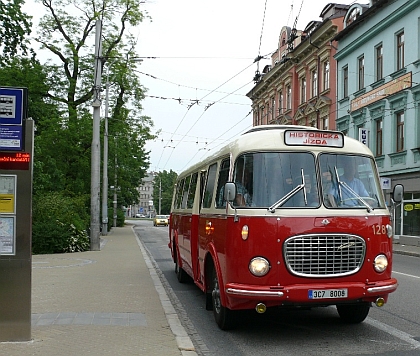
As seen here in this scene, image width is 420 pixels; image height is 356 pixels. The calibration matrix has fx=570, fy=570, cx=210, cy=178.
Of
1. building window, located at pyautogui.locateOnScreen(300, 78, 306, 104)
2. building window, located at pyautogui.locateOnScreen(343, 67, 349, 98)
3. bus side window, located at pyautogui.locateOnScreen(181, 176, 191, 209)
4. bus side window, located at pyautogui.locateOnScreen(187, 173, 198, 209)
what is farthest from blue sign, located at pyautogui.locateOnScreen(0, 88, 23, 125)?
building window, located at pyautogui.locateOnScreen(300, 78, 306, 104)

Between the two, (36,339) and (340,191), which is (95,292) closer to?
(36,339)

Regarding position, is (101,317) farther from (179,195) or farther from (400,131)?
(400,131)

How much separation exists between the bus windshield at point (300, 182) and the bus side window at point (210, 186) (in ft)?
4.26

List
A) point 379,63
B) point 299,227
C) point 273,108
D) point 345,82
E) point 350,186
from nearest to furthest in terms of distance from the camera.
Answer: point 299,227, point 350,186, point 379,63, point 345,82, point 273,108

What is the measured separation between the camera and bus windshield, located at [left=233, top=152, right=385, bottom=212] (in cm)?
701

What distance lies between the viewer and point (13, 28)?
67.0 feet

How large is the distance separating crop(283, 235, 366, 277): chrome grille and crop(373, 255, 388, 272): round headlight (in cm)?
32

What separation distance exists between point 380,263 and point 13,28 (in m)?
17.4

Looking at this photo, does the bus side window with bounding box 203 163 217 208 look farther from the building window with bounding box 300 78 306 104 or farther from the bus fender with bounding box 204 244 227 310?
the building window with bounding box 300 78 306 104

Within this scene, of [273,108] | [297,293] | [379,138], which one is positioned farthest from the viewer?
[273,108]

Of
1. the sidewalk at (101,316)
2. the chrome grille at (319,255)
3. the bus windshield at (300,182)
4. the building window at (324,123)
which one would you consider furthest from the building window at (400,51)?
the chrome grille at (319,255)

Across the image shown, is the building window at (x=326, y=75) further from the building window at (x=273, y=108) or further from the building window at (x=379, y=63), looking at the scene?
the building window at (x=273, y=108)

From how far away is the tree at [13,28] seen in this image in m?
20.1

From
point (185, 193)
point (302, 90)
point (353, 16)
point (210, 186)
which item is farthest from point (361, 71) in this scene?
point (210, 186)
